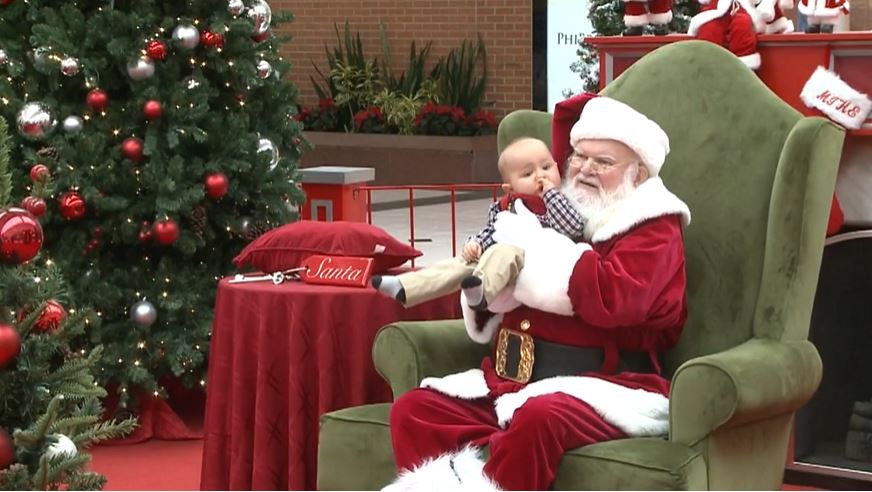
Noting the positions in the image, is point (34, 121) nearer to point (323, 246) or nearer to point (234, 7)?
point (234, 7)

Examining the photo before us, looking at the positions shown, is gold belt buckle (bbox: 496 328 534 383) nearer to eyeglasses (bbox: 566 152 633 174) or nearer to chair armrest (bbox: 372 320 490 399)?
chair armrest (bbox: 372 320 490 399)

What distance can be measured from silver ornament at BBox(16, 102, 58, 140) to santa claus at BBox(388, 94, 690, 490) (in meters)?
2.14

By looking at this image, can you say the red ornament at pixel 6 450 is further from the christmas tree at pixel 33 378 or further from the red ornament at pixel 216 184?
the red ornament at pixel 216 184

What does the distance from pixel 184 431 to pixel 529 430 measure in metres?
2.58

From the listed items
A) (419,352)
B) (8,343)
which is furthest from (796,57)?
(8,343)

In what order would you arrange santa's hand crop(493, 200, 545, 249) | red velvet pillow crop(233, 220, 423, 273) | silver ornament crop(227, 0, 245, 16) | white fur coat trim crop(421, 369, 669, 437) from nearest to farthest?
white fur coat trim crop(421, 369, 669, 437), santa's hand crop(493, 200, 545, 249), red velvet pillow crop(233, 220, 423, 273), silver ornament crop(227, 0, 245, 16)

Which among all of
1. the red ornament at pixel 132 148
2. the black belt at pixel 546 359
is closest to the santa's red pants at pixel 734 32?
the black belt at pixel 546 359

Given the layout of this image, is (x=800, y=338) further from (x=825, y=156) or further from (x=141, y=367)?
(x=141, y=367)

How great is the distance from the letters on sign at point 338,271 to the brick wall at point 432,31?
1091cm

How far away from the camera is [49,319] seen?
98.7 inches

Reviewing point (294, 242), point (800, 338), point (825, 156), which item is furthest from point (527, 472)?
point (294, 242)

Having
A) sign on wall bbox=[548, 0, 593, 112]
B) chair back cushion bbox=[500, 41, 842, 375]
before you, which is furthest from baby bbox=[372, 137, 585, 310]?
sign on wall bbox=[548, 0, 593, 112]

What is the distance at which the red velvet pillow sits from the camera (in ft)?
14.1

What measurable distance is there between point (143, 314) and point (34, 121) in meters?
0.80
